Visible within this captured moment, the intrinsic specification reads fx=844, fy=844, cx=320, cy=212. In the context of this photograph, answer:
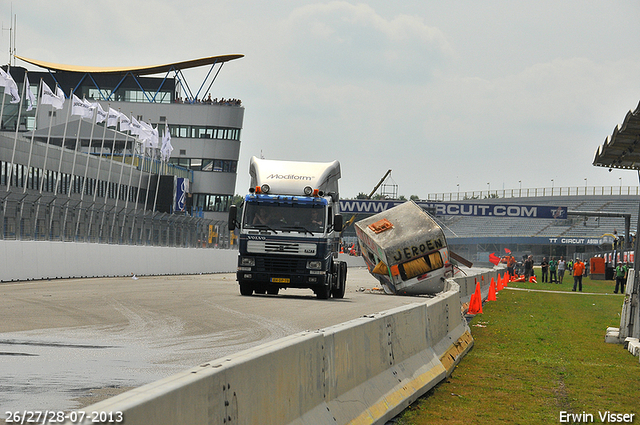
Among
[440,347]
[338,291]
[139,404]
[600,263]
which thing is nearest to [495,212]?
[600,263]

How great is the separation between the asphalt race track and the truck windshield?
194 centimetres

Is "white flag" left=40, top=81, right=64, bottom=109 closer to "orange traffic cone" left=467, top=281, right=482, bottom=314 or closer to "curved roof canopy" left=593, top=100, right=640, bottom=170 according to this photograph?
"orange traffic cone" left=467, top=281, right=482, bottom=314

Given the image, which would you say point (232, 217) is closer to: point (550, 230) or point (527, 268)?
A: point (527, 268)

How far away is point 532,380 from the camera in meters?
10.4

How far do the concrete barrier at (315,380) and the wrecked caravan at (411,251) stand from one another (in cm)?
1854

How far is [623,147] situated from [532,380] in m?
5.96

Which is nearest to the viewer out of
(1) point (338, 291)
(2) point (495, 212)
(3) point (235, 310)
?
(3) point (235, 310)

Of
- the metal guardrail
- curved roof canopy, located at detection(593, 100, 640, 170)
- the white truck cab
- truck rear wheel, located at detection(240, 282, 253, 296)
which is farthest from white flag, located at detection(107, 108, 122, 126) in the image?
curved roof canopy, located at detection(593, 100, 640, 170)

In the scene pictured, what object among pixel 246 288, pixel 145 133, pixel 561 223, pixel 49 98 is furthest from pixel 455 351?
pixel 561 223

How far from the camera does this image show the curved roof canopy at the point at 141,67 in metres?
88.8

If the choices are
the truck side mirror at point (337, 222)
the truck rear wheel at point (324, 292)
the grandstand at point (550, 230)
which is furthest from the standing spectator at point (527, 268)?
the grandstand at point (550, 230)

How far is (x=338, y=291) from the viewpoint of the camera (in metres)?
25.2

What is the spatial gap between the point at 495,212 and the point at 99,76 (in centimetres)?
4606

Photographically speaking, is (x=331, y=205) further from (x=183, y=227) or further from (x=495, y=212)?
(x=495, y=212)
